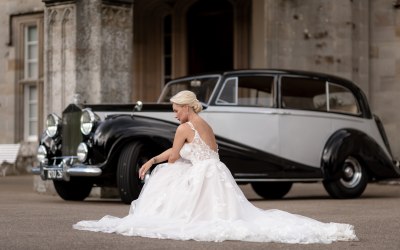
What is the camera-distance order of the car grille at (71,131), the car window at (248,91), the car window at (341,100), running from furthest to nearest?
the car window at (341,100)
the car window at (248,91)
the car grille at (71,131)

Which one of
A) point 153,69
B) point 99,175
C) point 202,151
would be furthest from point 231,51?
point 202,151

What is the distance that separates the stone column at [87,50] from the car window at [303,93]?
2.79m

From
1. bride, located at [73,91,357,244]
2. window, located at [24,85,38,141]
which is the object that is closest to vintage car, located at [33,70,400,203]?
bride, located at [73,91,357,244]

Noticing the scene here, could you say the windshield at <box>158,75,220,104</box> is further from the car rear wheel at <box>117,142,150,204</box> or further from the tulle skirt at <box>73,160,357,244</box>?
the tulle skirt at <box>73,160,357,244</box>

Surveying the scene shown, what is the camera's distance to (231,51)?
21.5m

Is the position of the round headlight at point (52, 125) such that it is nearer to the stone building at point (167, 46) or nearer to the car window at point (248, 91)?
the stone building at point (167, 46)

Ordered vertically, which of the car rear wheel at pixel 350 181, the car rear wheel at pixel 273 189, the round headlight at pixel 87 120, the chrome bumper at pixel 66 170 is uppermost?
the round headlight at pixel 87 120

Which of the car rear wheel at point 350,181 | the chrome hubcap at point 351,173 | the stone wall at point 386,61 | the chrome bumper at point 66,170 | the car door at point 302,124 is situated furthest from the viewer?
the stone wall at point 386,61

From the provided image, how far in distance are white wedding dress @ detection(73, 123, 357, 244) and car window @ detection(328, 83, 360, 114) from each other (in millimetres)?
5170

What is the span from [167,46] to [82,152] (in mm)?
10538

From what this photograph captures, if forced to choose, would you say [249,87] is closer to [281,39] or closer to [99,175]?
[99,175]

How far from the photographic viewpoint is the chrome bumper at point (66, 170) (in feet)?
36.8

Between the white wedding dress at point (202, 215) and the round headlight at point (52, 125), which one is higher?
the round headlight at point (52, 125)

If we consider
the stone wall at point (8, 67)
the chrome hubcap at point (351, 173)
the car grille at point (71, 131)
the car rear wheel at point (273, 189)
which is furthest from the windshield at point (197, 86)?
the stone wall at point (8, 67)
